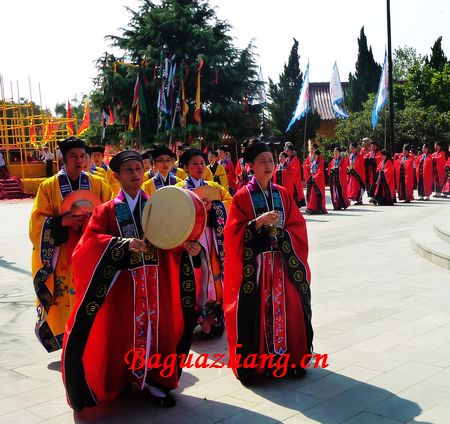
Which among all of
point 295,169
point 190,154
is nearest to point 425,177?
point 295,169

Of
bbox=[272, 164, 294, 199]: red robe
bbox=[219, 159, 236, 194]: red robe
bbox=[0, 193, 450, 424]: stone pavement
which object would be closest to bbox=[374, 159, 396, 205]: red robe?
bbox=[272, 164, 294, 199]: red robe

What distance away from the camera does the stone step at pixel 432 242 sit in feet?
27.6

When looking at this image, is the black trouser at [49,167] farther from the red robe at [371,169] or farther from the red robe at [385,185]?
the red robe at [385,185]

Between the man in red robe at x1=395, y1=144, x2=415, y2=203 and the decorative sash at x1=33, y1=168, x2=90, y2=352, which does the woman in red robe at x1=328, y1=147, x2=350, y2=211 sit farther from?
the decorative sash at x1=33, y1=168, x2=90, y2=352

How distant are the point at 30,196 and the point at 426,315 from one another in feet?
76.7

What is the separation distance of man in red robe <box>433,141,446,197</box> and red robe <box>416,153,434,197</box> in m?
0.21

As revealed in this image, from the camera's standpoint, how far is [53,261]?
16.8ft

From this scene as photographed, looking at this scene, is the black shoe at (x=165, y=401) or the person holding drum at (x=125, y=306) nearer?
the person holding drum at (x=125, y=306)

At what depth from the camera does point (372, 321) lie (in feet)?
19.2

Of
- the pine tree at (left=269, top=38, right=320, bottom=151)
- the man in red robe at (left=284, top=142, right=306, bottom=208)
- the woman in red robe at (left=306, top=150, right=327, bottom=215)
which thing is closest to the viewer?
the man in red robe at (left=284, top=142, right=306, bottom=208)

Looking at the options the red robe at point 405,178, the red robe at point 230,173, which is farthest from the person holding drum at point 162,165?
the red robe at point 405,178

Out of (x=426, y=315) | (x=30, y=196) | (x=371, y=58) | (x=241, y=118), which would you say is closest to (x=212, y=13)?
(x=241, y=118)

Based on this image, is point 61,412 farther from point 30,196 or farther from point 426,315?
point 30,196

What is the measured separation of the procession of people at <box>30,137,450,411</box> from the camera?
3902 mm
